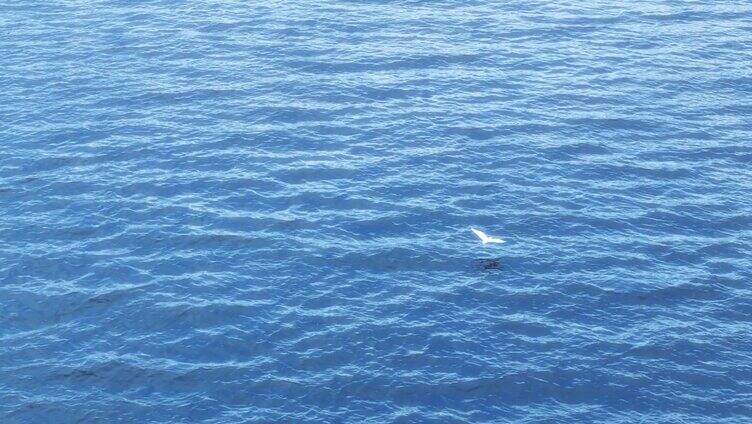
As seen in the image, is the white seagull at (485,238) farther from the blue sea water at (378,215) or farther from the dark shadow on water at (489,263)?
the dark shadow on water at (489,263)

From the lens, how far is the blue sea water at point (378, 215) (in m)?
64.7

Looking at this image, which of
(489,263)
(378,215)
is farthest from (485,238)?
(378,215)

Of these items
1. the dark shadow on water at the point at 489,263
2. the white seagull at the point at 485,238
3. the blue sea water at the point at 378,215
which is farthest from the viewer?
the white seagull at the point at 485,238

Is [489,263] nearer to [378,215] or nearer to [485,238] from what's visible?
[485,238]

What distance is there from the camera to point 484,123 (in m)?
93.9

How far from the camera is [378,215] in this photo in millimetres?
81000

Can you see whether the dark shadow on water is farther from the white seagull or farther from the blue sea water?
the white seagull

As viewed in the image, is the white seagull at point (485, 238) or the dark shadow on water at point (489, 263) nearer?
the dark shadow on water at point (489, 263)

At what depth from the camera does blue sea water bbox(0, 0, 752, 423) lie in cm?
6469

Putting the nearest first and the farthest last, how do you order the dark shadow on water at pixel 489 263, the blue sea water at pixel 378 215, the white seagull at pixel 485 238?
Result: 1. the blue sea water at pixel 378 215
2. the dark shadow on water at pixel 489 263
3. the white seagull at pixel 485 238

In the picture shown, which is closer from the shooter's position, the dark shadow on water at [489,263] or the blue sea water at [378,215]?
the blue sea water at [378,215]

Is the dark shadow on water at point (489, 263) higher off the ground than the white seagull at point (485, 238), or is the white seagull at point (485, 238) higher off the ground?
the white seagull at point (485, 238)

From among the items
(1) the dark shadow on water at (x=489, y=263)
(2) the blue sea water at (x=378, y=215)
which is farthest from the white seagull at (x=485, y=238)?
(1) the dark shadow on water at (x=489, y=263)

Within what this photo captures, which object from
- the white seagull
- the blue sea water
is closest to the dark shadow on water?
the blue sea water
